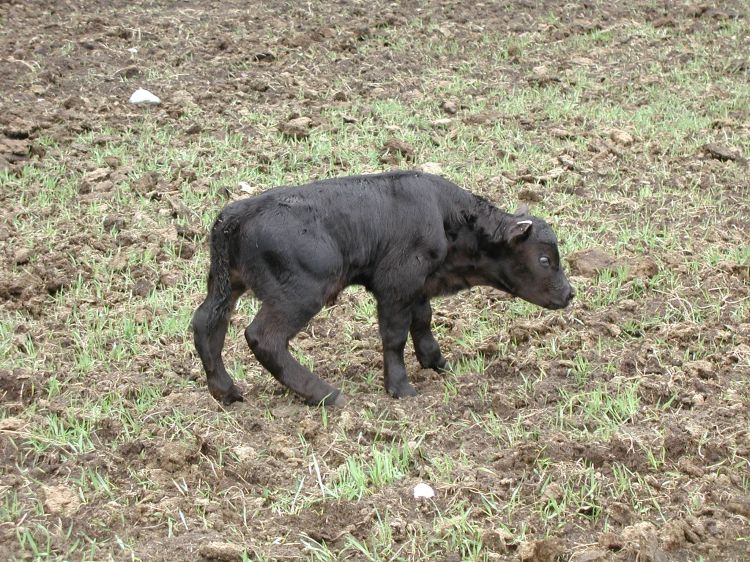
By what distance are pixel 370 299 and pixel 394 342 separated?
5.09ft

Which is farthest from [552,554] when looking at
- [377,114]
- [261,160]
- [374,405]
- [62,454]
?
[377,114]

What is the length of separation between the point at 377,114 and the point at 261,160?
1.81m

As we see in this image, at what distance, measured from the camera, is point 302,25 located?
571 inches

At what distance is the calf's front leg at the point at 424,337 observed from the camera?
753cm

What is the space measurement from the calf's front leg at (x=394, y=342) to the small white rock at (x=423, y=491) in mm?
1493

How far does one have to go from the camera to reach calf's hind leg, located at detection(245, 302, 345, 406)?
22.2 feet

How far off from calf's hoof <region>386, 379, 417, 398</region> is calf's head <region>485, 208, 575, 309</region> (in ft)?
3.39

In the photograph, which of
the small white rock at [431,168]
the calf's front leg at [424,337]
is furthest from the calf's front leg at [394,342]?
the small white rock at [431,168]

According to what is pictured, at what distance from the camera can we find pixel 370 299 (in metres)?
8.74

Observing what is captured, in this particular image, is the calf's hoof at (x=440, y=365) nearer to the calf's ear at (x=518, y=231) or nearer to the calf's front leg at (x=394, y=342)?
the calf's front leg at (x=394, y=342)

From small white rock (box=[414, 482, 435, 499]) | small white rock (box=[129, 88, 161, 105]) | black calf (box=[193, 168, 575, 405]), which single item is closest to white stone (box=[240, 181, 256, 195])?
small white rock (box=[129, 88, 161, 105])

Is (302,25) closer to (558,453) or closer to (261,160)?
(261,160)

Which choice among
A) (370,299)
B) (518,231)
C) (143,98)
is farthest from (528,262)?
(143,98)

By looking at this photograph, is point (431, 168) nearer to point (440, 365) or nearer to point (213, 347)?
point (440, 365)
